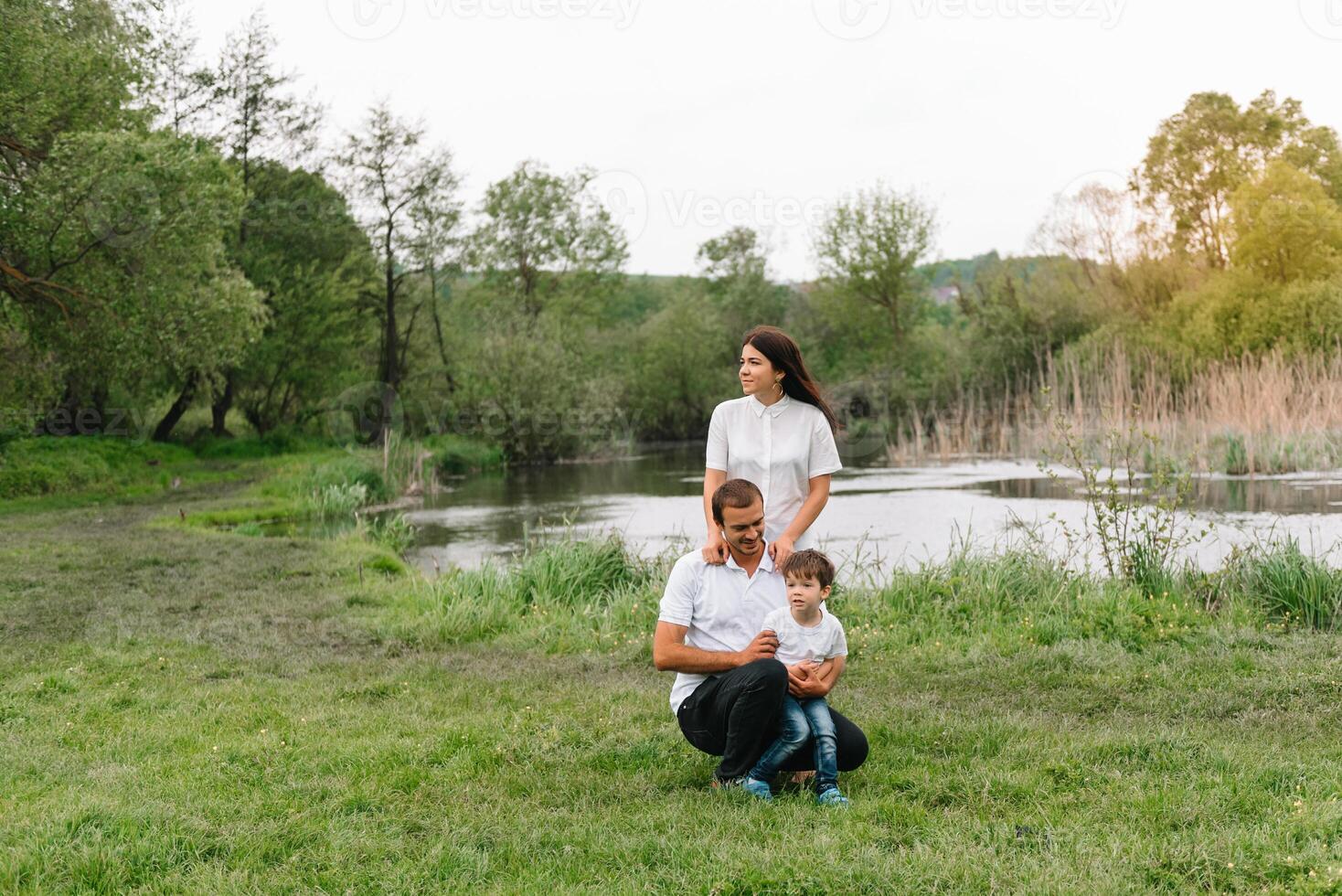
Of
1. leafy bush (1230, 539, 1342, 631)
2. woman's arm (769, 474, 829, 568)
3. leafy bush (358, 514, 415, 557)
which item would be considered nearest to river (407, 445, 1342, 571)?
leafy bush (358, 514, 415, 557)

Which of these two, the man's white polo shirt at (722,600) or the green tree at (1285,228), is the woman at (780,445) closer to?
the man's white polo shirt at (722,600)

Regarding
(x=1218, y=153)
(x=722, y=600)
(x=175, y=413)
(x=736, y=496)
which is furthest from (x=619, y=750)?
(x=1218, y=153)

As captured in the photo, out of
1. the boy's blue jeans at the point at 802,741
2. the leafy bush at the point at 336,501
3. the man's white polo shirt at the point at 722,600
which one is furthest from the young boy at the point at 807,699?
the leafy bush at the point at 336,501

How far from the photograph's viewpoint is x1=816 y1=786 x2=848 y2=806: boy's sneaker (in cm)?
418

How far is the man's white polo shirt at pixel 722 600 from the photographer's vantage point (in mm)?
4473

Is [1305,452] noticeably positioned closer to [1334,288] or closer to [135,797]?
[1334,288]

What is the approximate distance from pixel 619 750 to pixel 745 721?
109 cm

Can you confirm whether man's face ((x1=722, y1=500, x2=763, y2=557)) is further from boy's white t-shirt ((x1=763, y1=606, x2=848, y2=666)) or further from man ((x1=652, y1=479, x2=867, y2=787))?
boy's white t-shirt ((x1=763, y1=606, x2=848, y2=666))

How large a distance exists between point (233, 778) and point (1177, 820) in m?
3.79

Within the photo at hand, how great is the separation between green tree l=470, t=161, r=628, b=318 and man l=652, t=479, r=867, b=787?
45.0 meters

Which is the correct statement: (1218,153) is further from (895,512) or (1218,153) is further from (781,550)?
Answer: (781,550)

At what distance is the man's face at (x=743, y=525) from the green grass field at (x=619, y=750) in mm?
1020

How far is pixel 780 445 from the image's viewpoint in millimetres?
4988

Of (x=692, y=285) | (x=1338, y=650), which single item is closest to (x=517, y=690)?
(x=1338, y=650)
